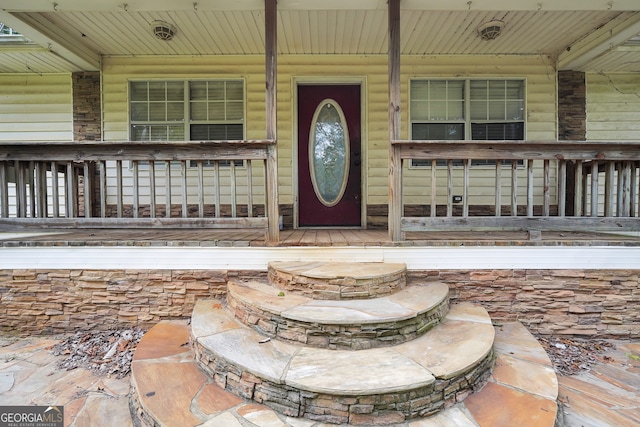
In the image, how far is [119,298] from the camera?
9.98 feet

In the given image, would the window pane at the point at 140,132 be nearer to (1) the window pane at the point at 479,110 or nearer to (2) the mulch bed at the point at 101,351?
(2) the mulch bed at the point at 101,351

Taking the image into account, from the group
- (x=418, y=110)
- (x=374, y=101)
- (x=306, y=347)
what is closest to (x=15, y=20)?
(x=374, y=101)

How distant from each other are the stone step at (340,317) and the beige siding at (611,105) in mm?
4388

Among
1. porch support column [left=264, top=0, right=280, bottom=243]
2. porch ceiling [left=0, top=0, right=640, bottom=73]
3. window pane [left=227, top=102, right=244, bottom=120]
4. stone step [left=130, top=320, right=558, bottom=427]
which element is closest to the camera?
stone step [left=130, top=320, right=558, bottom=427]

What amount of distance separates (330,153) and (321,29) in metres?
1.62

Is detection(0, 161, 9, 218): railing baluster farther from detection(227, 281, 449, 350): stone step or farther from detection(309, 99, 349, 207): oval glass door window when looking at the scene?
detection(309, 99, 349, 207): oval glass door window

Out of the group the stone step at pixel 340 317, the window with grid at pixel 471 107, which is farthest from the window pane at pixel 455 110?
the stone step at pixel 340 317

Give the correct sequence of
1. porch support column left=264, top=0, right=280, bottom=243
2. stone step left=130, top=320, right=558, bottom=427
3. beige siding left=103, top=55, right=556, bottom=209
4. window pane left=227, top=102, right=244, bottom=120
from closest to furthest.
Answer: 1. stone step left=130, top=320, right=558, bottom=427
2. porch support column left=264, top=0, right=280, bottom=243
3. beige siding left=103, top=55, right=556, bottom=209
4. window pane left=227, top=102, right=244, bottom=120

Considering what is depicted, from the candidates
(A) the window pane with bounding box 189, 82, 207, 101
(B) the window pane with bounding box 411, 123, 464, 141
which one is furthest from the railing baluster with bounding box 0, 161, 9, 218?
(B) the window pane with bounding box 411, 123, 464, 141

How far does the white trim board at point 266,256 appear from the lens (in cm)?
300

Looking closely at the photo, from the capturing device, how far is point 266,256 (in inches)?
118

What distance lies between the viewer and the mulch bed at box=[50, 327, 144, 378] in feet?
8.21

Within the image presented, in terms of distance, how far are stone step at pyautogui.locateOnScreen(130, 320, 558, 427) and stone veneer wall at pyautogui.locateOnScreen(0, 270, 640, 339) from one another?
0.76 metres

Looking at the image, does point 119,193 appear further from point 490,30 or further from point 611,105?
point 611,105
